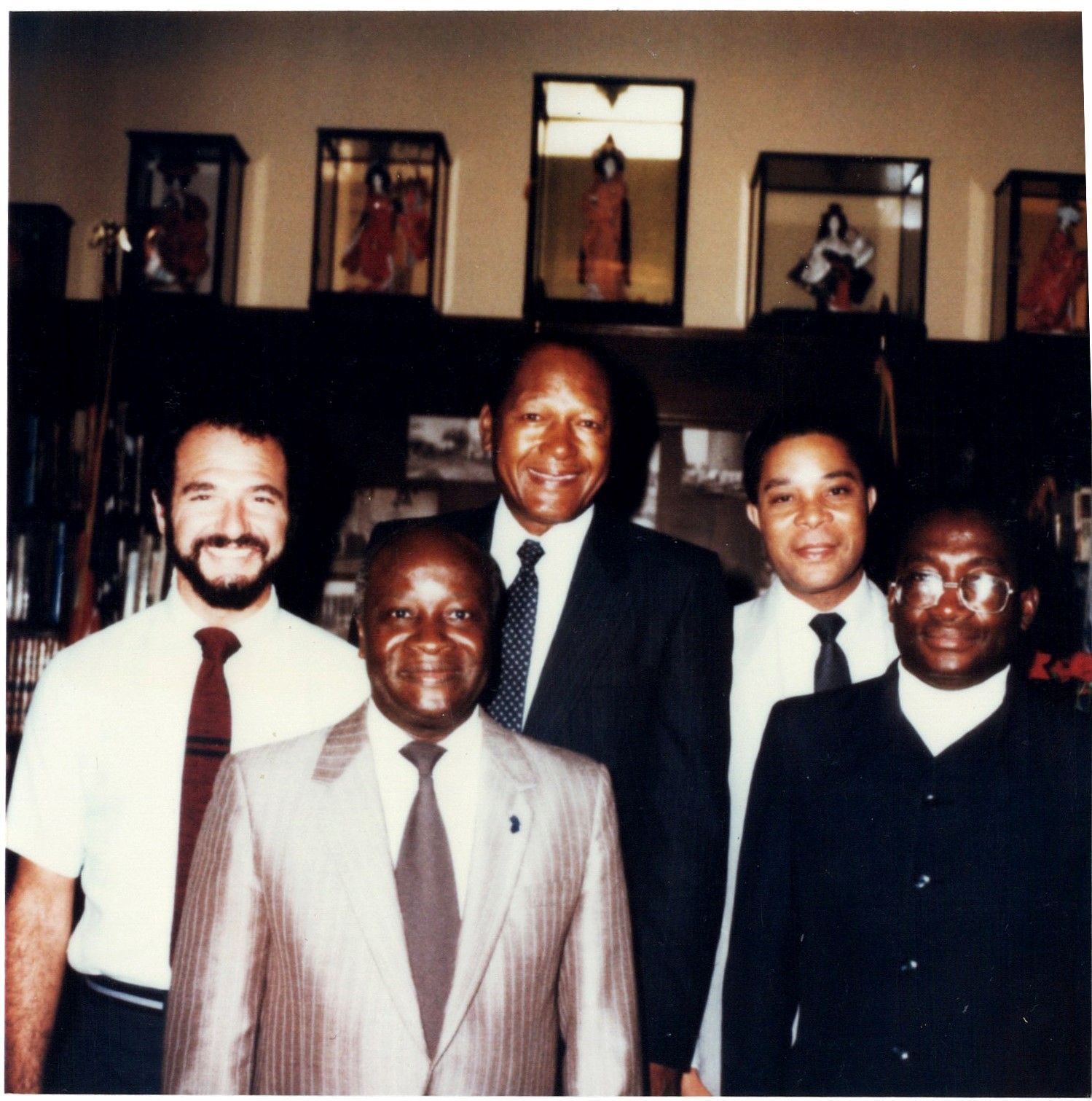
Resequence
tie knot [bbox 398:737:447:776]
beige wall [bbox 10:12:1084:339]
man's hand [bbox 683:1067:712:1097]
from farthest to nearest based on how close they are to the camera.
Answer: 1. beige wall [bbox 10:12:1084:339]
2. man's hand [bbox 683:1067:712:1097]
3. tie knot [bbox 398:737:447:776]

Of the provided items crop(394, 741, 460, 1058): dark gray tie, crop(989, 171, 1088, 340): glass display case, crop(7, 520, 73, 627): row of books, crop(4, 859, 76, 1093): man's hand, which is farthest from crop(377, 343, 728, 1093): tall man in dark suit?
crop(989, 171, 1088, 340): glass display case

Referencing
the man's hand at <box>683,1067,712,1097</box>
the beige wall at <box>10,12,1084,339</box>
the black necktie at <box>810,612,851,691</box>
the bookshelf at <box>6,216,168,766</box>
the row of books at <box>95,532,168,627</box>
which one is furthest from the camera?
the beige wall at <box>10,12,1084,339</box>

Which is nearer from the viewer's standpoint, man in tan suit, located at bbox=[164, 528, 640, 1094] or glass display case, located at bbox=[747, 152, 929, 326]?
man in tan suit, located at bbox=[164, 528, 640, 1094]

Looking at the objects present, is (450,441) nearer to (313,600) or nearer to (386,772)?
(313,600)

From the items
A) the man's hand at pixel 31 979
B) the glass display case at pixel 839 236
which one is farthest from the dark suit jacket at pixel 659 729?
the glass display case at pixel 839 236

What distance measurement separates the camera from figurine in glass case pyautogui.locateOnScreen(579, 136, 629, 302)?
3402 mm

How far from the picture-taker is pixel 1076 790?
1873 mm

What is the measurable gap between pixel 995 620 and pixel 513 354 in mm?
1011

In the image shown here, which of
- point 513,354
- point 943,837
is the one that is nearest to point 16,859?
point 513,354

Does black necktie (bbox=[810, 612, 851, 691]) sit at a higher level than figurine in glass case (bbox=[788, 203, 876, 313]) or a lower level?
lower

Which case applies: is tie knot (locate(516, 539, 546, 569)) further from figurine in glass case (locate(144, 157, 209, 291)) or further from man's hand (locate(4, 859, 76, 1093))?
figurine in glass case (locate(144, 157, 209, 291))

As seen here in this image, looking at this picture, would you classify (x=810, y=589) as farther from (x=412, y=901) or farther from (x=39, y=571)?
(x=39, y=571)

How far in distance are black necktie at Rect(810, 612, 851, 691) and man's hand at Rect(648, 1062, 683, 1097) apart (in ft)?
2.41

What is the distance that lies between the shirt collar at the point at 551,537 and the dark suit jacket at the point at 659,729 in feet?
0.12
